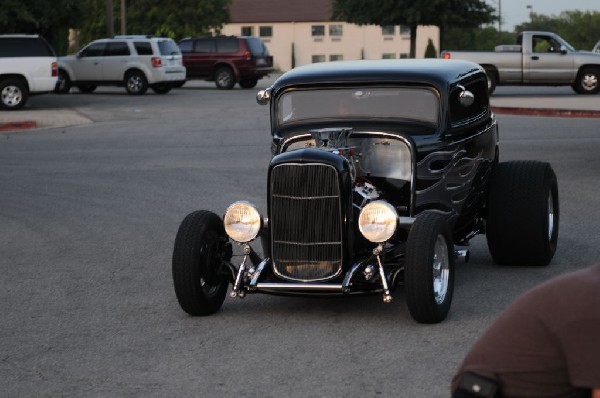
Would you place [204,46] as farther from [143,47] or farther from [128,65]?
[128,65]

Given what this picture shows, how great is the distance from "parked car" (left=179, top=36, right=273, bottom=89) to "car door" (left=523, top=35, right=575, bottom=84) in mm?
12739

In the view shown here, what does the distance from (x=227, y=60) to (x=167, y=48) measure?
5271mm

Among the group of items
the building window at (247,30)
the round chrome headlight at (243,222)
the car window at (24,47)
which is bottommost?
the building window at (247,30)

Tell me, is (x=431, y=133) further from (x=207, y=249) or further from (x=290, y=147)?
(x=207, y=249)

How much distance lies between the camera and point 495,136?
10258 mm

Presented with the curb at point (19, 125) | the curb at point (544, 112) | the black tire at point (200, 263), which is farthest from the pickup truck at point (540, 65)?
the black tire at point (200, 263)

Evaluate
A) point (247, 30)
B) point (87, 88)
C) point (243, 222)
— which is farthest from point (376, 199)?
point (247, 30)

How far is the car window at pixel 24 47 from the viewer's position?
105 ft

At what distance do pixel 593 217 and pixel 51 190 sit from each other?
6.92 m

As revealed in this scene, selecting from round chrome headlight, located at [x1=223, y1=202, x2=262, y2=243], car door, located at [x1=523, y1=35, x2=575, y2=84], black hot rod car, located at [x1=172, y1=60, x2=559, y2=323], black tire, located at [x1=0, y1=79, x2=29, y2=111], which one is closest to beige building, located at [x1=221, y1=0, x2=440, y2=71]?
car door, located at [x1=523, y1=35, x2=575, y2=84]

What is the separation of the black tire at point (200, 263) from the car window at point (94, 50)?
116 feet

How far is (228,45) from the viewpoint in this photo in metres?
47.5

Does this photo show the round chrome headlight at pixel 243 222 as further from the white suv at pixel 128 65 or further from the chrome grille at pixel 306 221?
the white suv at pixel 128 65

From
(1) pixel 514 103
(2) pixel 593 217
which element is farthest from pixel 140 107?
(2) pixel 593 217
